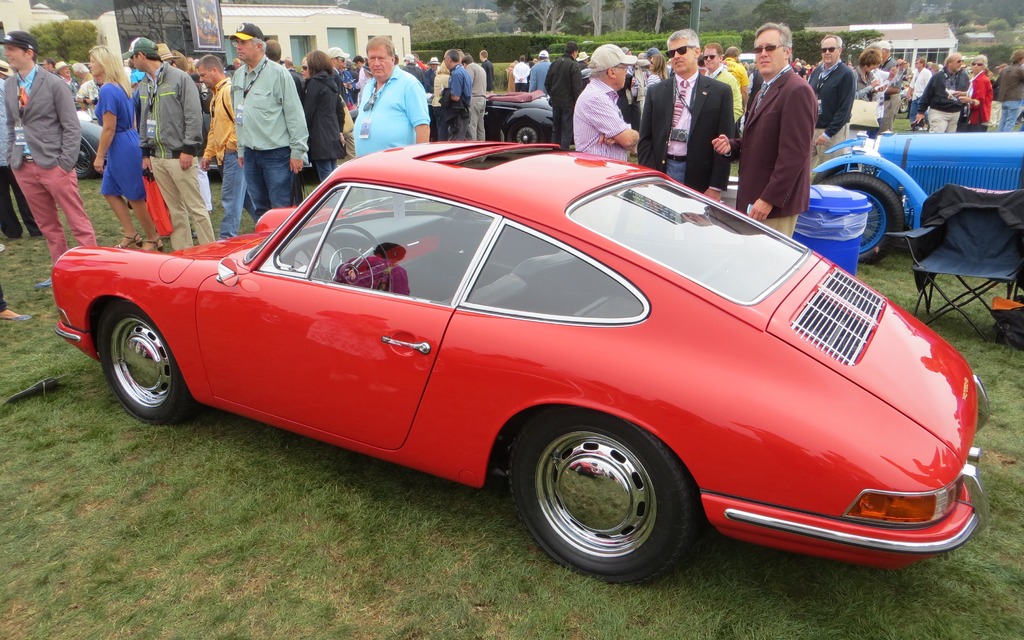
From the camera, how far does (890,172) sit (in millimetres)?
6484

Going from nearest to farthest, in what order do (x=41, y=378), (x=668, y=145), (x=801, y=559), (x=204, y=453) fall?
(x=801, y=559) → (x=204, y=453) → (x=41, y=378) → (x=668, y=145)

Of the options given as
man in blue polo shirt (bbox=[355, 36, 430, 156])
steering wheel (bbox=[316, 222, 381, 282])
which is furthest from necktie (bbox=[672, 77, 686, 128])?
steering wheel (bbox=[316, 222, 381, 282])

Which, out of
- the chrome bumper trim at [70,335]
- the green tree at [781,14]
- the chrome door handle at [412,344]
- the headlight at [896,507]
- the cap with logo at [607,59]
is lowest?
the chrome bumper trim at [70,335]

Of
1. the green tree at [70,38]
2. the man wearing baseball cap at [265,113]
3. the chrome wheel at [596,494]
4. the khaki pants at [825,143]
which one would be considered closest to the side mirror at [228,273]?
the chrome wheel at [596,494]

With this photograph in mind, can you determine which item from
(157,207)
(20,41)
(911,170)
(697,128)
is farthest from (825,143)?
(20,41)

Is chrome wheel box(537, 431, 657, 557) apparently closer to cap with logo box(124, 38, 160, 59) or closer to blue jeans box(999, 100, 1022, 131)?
cap with logo box(124, 38, 160, 59)

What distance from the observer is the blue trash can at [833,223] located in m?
4.90

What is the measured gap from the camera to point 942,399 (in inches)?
90.4

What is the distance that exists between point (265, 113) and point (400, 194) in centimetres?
347

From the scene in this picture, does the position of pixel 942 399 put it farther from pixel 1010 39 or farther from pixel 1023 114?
pixel 1010 39

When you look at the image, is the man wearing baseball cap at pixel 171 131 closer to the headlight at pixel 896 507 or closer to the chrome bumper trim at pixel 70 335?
the chrome bumper trim at pixel 70 335

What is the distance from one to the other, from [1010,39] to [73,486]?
353ft

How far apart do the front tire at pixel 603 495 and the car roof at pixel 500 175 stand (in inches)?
30.0

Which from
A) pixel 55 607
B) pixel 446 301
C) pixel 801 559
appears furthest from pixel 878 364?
pixel 55 607
